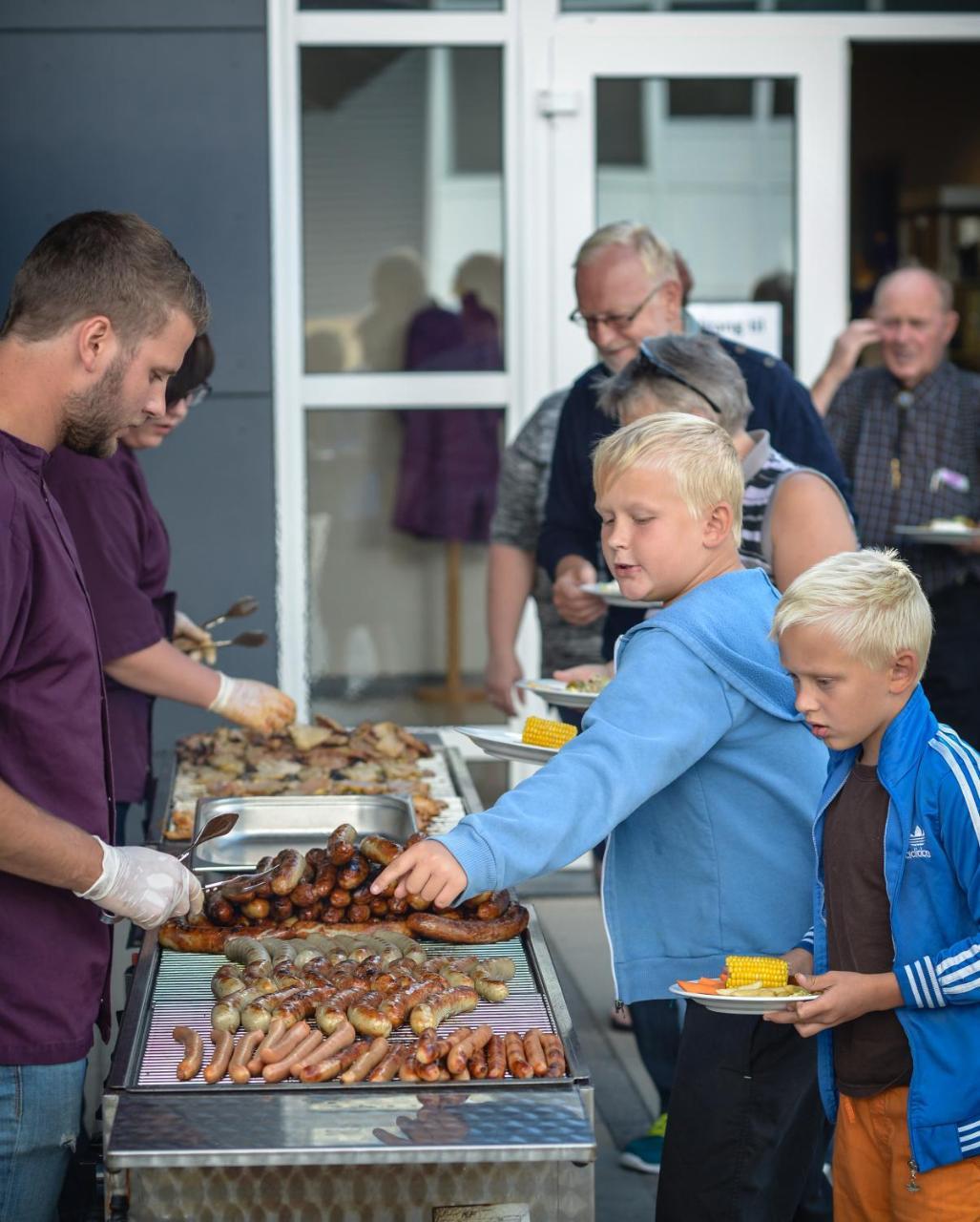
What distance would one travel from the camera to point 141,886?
230 centimetres

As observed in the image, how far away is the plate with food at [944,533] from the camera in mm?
4883

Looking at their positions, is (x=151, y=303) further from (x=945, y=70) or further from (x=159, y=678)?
(x=945, y=70)

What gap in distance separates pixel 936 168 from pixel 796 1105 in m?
7.79

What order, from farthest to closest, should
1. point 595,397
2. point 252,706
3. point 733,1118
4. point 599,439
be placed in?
1. point 595,397
2. point 599,439
3. point 252,706
4. point 733,1118

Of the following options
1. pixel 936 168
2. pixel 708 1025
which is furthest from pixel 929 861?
pixel 936 168

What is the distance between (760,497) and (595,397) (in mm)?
1030

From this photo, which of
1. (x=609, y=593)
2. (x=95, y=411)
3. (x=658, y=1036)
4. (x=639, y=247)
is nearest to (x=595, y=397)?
(x=639, y=247)

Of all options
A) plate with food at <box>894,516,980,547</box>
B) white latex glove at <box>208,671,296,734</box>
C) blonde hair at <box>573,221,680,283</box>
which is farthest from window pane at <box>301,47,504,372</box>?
white latex glove at <box>208,671,296,734</box>

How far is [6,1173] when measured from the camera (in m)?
2.22

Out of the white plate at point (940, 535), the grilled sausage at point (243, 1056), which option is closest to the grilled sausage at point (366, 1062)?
the grilled sausage at point (243, 1056)

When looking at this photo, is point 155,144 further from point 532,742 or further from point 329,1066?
point 329,1066

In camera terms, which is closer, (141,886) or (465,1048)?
(465,1048)

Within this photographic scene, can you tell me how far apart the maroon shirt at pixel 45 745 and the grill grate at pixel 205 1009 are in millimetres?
119

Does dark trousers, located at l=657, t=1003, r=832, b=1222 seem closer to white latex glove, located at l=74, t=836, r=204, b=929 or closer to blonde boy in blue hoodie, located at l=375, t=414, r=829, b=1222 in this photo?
blonde boy in blue hoodie, located at l=375, t=414, r=829, b=1222
